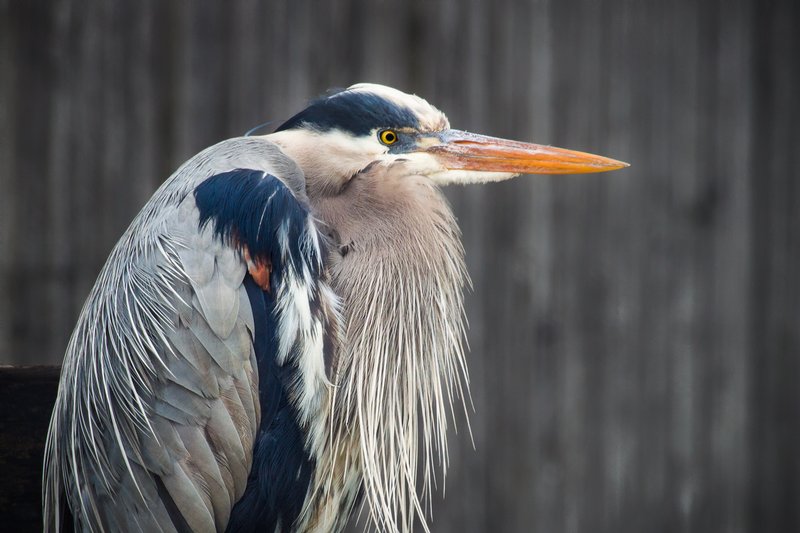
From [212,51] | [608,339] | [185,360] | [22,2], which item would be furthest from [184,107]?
[608,339]

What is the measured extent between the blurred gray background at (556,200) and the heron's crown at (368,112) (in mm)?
1262

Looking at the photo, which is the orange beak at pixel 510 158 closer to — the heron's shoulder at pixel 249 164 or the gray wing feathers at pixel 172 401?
the heron's shoulder at pixel 249 164

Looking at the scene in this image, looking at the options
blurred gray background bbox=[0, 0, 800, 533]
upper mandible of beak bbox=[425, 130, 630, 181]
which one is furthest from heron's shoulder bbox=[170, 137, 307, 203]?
blurred gray background bbox=[0, 0, 800, 533]

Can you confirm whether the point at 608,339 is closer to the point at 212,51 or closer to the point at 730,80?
the point at 730,80

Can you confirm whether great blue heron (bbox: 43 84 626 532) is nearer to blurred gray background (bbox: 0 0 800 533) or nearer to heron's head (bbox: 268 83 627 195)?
heron's head (bbox: 268 83 627 195)

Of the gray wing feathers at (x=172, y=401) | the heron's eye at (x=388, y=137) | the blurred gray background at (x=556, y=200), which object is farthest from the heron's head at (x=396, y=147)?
the blurred gray background at (x=556, y=200)

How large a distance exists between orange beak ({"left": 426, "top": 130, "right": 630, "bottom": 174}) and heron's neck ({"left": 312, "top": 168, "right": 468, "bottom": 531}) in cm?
10

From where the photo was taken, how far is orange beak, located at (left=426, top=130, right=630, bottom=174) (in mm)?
2020

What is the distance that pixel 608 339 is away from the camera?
3387 millimetres

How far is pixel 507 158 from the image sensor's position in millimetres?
2029

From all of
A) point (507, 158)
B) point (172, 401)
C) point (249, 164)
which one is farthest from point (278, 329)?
point (507, 158)

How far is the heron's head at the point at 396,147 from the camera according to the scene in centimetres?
198

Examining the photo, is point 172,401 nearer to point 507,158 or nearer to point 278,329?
point 278,329

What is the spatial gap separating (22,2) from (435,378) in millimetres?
2248
